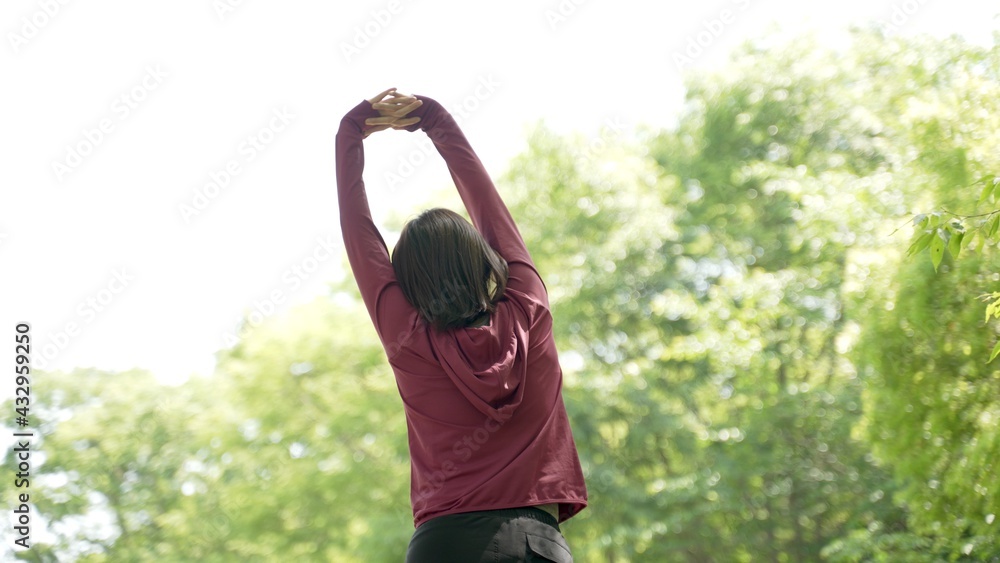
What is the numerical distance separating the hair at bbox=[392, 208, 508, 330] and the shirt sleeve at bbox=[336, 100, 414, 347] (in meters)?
0.03

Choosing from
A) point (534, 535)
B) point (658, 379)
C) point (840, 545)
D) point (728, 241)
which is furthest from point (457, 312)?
point (728, 241)

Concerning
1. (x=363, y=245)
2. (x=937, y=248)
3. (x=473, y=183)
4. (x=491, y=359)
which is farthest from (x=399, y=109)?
(x=937, y=248)

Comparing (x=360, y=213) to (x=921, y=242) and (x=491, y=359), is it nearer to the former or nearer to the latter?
(x=491, y=359)

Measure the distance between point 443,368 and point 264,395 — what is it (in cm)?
1366

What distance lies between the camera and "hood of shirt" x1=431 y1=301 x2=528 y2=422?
5.01 feet

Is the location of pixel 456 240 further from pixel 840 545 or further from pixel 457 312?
pixel 840 545

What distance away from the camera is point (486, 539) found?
4.89ft

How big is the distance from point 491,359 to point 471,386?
76mm

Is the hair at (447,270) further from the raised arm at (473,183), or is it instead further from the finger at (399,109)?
the finger at (399,109)

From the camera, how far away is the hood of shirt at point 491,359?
1.53 m
